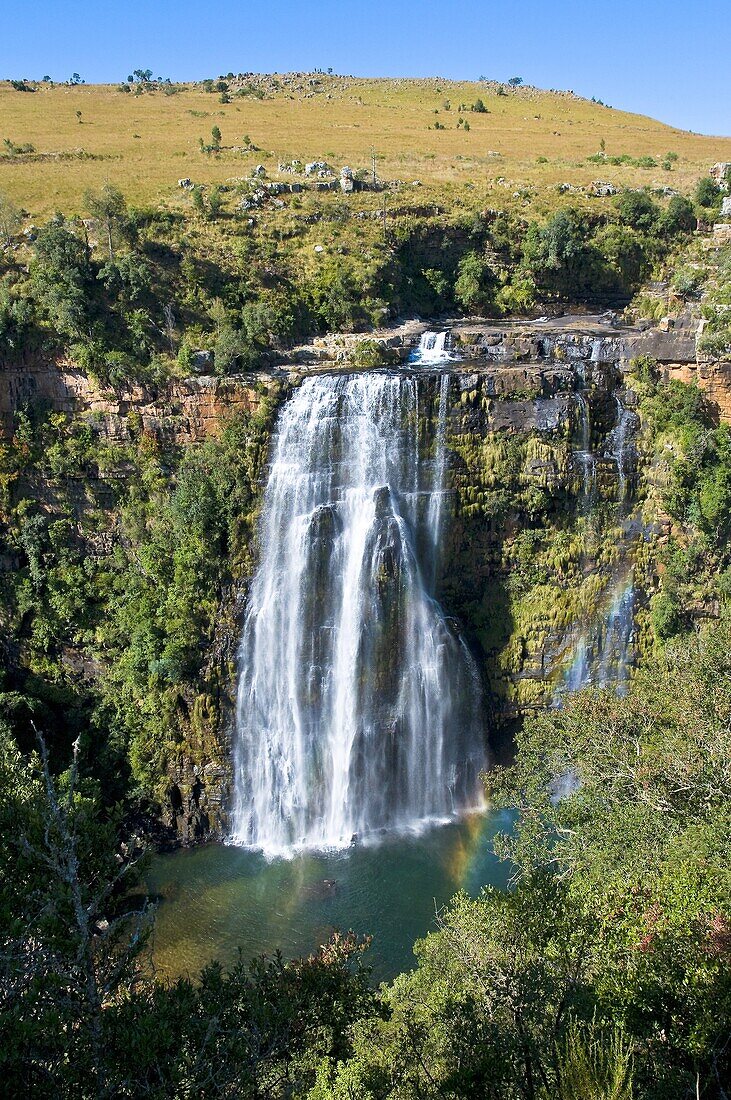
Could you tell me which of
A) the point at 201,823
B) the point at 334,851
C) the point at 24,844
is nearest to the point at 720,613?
the point at 334,851

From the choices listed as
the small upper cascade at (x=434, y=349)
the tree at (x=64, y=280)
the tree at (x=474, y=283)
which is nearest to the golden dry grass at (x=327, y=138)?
the tree at (x=64, y=280)

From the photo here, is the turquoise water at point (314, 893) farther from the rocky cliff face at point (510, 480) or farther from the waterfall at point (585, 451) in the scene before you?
the waterfall at point (585, 451)

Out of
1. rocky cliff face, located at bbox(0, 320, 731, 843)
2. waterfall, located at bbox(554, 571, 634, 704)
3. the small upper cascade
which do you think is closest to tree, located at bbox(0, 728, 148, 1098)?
rocky cliff face, located at bbox(0, 320, 731, 843)

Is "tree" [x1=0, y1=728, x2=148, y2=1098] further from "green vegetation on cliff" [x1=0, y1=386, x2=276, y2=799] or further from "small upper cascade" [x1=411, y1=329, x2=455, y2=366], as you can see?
"small upper cascade" [x1=411, y1=329, x2=455, y2=366]

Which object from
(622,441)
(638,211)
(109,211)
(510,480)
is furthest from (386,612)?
(638,211)

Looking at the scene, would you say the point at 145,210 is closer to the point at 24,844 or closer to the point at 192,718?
the point at 192,718

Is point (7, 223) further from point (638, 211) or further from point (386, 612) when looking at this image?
point (638, 211)

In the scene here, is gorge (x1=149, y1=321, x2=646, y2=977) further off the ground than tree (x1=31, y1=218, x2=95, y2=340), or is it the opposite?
tree (x1=31, y1=218, x2=95, y2=340)
